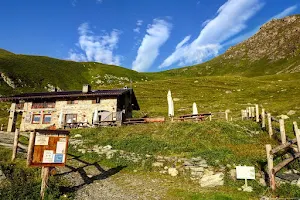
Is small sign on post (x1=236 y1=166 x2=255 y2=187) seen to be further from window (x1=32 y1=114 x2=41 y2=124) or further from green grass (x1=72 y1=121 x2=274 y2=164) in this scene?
window (x1=32 y1=114 x2=41 y2=124)

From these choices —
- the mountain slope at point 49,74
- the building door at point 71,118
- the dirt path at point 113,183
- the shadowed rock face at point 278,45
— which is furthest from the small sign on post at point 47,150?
the shadowed rock face at point 278,45

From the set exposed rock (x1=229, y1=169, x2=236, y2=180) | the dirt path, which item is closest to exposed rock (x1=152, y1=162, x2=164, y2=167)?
the dirt path

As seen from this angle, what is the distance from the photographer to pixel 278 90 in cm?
7256

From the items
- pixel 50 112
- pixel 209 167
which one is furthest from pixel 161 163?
pixel 50 112

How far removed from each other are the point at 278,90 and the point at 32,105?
60.8m

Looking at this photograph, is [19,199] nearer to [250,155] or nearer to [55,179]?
[55,179]

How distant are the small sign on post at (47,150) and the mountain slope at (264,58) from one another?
146 metres

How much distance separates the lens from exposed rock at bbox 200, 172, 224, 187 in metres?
16.9

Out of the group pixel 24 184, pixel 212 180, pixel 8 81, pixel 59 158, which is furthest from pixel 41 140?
pixel 8 81

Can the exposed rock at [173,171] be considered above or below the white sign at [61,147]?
below

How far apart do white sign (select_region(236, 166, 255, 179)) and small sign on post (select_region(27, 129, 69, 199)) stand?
34.1ft

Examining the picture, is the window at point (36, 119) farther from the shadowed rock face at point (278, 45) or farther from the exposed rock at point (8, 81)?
the shadowed rock face at point (278, 45)

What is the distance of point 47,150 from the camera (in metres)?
14.7

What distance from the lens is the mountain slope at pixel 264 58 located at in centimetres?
15435
